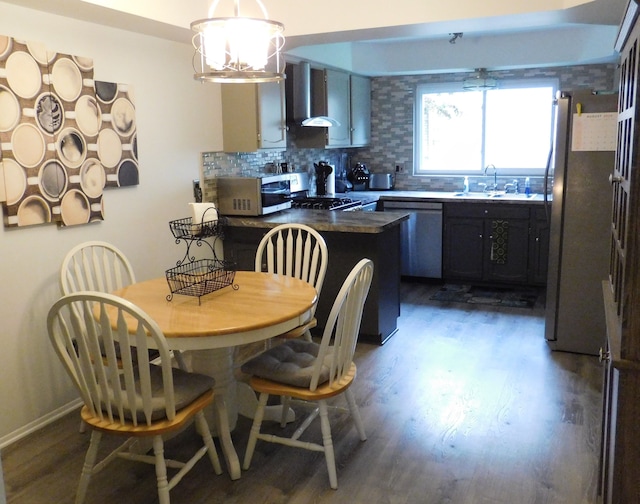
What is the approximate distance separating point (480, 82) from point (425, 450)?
3916 millimetres

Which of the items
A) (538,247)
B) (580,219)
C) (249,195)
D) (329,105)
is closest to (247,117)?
(249,195)

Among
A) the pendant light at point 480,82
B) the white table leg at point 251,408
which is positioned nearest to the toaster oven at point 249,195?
the white table leg at point 251,408

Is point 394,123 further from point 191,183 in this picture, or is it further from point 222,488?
point 222,488

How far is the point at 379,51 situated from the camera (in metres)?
6.01

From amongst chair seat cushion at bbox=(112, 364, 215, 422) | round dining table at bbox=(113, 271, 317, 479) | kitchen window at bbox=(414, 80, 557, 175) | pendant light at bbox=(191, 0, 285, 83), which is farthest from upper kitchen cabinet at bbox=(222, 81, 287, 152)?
kitchen window at bbox=(414, 80, 557, 175)

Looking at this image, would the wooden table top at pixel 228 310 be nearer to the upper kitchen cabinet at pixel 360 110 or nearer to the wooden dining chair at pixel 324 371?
the wooden dining chair at pixel 324 371

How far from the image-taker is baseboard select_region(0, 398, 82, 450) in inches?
113

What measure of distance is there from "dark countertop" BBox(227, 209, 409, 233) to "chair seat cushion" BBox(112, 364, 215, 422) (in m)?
1.71

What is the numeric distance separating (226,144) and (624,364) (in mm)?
3447

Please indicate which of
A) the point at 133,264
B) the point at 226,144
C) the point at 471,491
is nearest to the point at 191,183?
the point at 226,144

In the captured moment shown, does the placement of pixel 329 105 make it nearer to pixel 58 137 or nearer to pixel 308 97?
pixel 308 97

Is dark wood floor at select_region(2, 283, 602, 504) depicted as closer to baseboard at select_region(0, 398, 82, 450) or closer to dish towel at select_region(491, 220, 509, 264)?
baseboard at select_region(0, 398, 82, 450)

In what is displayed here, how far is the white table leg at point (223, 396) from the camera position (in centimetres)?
256

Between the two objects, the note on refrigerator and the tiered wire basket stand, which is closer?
the tiered wire basket stand
